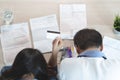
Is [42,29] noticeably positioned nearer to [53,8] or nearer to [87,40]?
[53,8]

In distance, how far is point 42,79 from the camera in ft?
3.60

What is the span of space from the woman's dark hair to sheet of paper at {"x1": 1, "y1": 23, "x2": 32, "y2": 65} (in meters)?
0.28

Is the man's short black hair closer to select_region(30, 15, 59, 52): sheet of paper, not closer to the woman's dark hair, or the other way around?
the woman's dark hair

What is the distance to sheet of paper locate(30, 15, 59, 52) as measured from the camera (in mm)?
1408

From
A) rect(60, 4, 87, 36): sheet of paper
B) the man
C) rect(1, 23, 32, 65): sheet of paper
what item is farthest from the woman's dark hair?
rect(60, 4, 87, 36): sheet of paper

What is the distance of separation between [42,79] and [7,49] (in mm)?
387

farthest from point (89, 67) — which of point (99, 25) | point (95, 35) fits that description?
point (99, 25)

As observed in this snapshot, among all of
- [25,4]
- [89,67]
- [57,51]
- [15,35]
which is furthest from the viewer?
[25,4]

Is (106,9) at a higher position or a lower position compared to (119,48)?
higher

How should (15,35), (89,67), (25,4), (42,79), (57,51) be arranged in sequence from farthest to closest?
(25,4) → (15,35) → (57,51) → (42,79) → (89,67)

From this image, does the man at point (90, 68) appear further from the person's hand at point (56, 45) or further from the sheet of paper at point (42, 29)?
the sheet of paper at point (42, 29)

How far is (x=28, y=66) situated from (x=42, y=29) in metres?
0.42

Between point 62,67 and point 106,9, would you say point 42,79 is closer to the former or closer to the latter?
point 62,67

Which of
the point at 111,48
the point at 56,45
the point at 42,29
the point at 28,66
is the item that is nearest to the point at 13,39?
the point at 42,29
